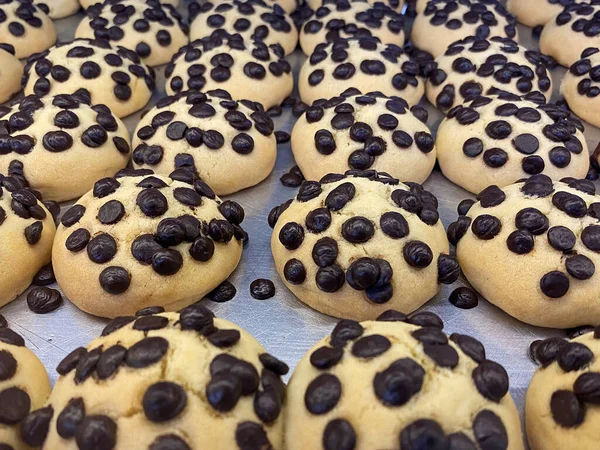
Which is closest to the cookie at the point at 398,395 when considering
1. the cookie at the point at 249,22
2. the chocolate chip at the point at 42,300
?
the chocolate chip at the point at 42,300

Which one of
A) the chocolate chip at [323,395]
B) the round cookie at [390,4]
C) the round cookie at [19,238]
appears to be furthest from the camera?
the round cookie at [390,4]

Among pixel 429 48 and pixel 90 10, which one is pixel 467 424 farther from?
pixel 90 10

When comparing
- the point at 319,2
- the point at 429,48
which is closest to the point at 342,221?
the point at 429,48

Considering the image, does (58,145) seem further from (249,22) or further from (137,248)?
(249,22)

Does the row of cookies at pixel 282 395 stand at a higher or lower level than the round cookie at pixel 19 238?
higher

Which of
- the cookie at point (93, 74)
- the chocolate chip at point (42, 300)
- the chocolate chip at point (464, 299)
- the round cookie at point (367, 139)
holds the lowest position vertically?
the chocolate chip at point (42, 300)

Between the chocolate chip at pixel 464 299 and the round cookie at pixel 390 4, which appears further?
the round cookie at pixel 390 4

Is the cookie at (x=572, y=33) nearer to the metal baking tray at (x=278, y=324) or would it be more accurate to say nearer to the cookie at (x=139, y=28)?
the metal baking tray at (x=278, y=324)
